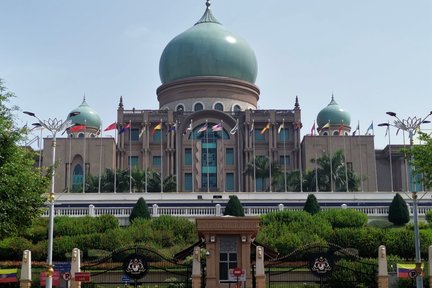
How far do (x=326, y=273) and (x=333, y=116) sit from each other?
193 feet

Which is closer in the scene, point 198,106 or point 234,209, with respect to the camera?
point 234,209

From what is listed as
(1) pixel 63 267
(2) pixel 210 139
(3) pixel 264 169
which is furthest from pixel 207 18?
(1) pixel 63 267

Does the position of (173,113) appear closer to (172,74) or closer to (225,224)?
(172,74)

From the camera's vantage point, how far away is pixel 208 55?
81.4m

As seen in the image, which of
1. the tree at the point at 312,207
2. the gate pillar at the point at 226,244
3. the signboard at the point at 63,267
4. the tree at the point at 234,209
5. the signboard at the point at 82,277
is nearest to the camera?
the signboard at the point at 82,277

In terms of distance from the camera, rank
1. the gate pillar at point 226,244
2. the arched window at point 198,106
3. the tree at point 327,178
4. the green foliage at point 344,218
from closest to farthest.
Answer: the gate pillar at point 226,244 < the green foliage at point 344,218 < the tree at point 327,178 < the arched window at point 198,106

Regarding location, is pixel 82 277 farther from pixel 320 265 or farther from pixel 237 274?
pixel 320 265

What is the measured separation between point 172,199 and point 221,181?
20821 mm

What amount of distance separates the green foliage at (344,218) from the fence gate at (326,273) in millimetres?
12460

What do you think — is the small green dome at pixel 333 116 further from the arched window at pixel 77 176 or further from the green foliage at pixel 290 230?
the green foliage at pixel 290 230

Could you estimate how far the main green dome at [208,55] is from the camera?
267 ft

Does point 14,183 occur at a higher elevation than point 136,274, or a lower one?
higher

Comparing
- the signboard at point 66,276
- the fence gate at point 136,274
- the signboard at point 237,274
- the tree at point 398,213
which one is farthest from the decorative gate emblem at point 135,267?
the tree at point 398,213

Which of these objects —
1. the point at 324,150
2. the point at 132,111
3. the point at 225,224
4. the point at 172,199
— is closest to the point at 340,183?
the point at 324,150
